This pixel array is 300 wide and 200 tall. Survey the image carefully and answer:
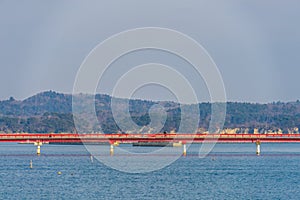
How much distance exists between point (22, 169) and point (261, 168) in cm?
4531

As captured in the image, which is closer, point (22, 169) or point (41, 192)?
point (41, 192)

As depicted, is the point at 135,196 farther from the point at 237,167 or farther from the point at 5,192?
the point at 237,167

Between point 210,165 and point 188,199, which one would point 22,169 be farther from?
point 188,199

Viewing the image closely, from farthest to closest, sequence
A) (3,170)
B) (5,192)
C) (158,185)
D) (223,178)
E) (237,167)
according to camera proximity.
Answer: (237,167) < (3,170) < (223,178) < (158,185) < (5,192)

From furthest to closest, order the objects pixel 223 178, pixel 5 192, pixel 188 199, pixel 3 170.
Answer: pixel 3 170, pixel 223 178, pixel 5 192, pixel 188 199

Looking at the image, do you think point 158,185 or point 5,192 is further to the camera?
point 158,185

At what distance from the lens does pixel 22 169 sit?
174000 mm

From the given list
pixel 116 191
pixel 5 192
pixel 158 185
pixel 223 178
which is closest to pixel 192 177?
pixel 223 178

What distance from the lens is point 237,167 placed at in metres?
184

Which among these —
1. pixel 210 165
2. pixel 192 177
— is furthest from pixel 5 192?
pixel 210 165

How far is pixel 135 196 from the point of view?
119 m

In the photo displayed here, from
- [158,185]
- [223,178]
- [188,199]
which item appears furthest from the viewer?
[223,178]

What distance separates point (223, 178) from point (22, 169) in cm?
4227

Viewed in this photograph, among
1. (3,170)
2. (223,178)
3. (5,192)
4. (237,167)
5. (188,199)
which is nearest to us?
(188,199)
